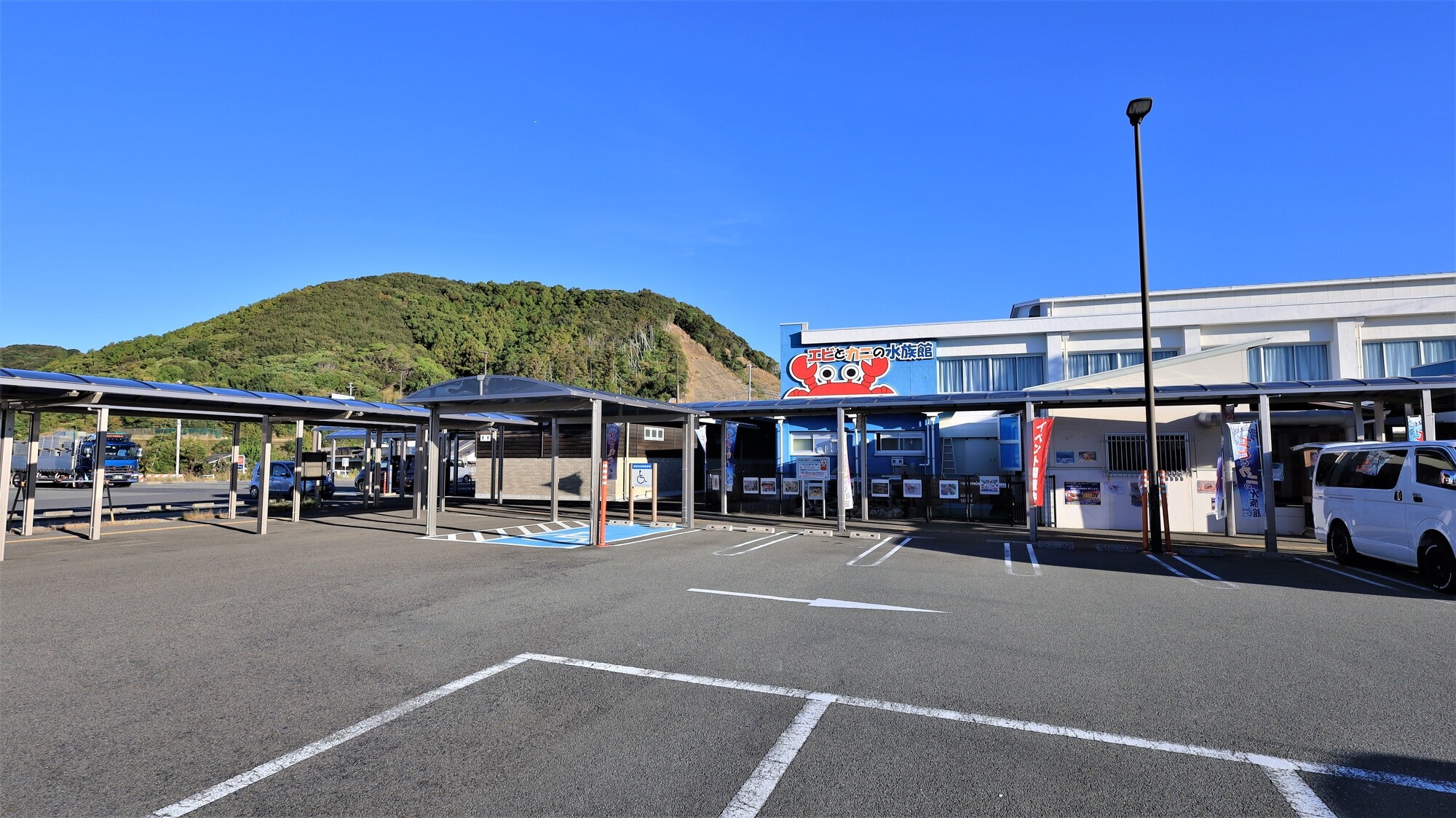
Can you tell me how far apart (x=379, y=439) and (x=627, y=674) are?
23.7 m

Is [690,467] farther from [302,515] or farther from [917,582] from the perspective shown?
[302,515]

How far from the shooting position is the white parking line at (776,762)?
3.43 metres

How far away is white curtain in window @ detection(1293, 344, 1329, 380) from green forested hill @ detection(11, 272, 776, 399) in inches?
2056

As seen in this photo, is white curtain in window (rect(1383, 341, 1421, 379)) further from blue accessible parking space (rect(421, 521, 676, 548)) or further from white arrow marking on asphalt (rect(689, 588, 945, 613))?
white arrow marking on asphalt (rect(689, 588, 945, 613))

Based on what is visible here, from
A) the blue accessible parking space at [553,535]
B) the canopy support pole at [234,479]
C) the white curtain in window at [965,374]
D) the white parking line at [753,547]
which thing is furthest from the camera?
the white curtain in window at [965,374]

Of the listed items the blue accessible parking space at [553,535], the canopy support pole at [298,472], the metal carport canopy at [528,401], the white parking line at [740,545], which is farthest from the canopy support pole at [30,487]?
the white parking line at [740,545]

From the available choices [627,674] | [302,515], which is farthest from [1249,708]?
[302,515]

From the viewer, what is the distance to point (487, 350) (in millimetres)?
87312

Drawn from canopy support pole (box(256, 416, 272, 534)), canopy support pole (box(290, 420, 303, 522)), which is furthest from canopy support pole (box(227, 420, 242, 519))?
canopy support pole (box(256, 416, 272, 534))

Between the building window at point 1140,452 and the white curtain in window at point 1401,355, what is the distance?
19712mm

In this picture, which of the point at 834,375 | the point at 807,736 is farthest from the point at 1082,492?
the point at 807,736

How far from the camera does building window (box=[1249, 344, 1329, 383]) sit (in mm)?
29469

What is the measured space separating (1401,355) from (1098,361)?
1150cm

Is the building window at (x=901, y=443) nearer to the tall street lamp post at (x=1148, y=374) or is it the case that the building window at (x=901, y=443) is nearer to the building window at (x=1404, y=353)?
the tall street lamp post at (x=1148, y=374)
